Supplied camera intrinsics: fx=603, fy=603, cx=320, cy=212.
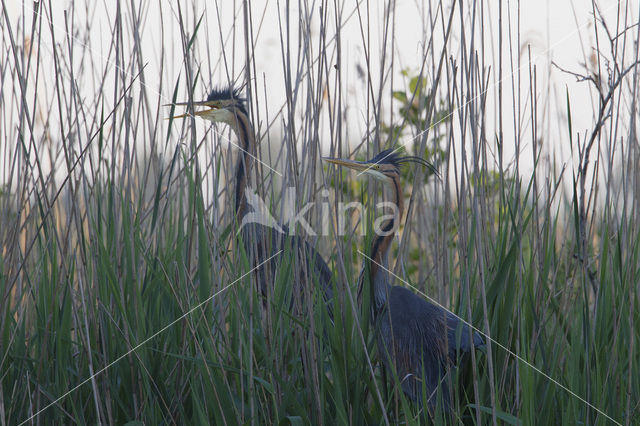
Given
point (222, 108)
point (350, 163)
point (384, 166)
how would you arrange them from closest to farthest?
1. point (350, 163)
2. point (384, 166)
3. point (222, 108)

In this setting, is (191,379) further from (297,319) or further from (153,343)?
(297,319)

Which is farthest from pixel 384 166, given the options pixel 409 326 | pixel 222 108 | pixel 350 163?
pixel 222 108

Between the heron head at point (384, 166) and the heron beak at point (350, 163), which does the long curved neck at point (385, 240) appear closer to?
the heron head at point (384, 166)

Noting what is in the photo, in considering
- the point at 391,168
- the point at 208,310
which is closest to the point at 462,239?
the point at 391,168

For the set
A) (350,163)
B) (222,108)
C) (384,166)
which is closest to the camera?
(350,163)

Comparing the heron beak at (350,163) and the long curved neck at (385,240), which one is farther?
the long curved neck at (385,240)

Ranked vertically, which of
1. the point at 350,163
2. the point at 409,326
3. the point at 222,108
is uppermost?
the point at 222,108

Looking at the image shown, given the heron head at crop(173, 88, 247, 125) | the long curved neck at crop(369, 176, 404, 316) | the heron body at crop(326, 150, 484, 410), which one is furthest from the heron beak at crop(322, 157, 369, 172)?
the heron head at crop(173, 88, 247, 125)

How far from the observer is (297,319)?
1.53 metres

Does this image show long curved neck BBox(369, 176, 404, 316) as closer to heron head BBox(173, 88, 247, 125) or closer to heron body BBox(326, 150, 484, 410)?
heron body BBox(326, 150, 484, 410)

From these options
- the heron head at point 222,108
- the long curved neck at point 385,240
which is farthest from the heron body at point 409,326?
the heron head at point 222,108

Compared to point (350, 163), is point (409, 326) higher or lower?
lower

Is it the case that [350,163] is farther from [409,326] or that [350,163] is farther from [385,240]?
[409,326]

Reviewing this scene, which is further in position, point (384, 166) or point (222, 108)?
point (222, 108)
